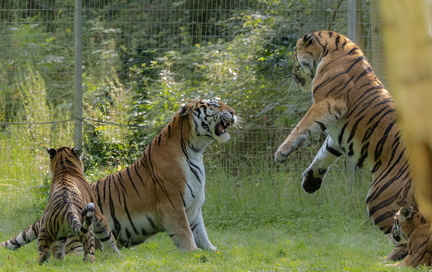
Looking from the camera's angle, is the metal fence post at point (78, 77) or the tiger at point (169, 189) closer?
the tiger at point (169, 189)

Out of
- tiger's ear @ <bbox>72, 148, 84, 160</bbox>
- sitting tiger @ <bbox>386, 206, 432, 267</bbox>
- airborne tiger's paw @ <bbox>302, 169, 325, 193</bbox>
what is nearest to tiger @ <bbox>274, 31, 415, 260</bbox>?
airborne tiger's paw @ <bbox>302, 169, 325, 193</bbox>

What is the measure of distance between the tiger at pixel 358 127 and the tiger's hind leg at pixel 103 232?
1.62 m

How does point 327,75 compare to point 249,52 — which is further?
point 249,52

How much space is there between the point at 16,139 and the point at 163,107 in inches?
92.0

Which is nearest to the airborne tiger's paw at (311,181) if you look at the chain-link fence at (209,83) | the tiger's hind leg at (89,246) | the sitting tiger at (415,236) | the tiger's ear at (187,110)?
the tiger's ear at (187,110)

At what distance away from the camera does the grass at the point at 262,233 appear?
507 cm

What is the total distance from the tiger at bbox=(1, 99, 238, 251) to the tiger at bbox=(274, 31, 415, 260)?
0.88 meters

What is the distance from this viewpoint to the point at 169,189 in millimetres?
6148

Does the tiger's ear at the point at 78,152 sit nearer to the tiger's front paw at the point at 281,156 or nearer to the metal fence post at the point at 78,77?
the tiger's front paw at the point at 281,156

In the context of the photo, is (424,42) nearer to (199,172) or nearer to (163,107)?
(199,172)

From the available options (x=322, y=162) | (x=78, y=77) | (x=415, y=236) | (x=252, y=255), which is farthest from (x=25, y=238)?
(x=415, y=236)

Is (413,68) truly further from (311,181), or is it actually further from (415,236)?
(311,181)

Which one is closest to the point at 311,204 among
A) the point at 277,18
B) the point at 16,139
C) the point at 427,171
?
the point at 277,18

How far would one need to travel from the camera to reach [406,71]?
0.30m
